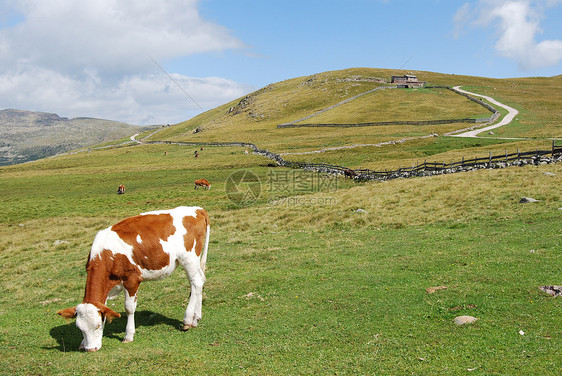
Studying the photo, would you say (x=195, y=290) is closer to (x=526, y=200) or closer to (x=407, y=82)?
(x=526, y=200)

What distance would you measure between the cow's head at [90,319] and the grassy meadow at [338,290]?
40 cm

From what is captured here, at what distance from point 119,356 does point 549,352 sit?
9.58 meters

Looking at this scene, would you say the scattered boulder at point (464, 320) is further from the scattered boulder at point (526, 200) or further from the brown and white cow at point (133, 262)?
the scattered boulder at point (526, 200)

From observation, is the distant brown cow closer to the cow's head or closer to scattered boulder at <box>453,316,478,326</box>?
scattered boulder at <box>453,316,478,326</box>

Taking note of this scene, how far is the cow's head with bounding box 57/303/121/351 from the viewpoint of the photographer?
29.3 feet

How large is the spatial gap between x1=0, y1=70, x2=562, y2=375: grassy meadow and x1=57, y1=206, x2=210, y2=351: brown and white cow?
771mm

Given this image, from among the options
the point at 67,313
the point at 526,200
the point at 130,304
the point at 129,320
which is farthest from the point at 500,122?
the point at 67,313

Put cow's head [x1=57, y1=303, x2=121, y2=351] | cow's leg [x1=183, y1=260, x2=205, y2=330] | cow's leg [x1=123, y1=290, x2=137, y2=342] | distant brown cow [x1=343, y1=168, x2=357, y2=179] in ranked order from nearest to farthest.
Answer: cow's head [x1=57, y1=303, x2=121, y2=351], cow's leg [x1=123, y1=290, x2=137, y2=342], cow's leg [x1=183, y1=260, x2=205, y2=330], distant brown cow [x1=343, y1=168, x2=357, y2=179]

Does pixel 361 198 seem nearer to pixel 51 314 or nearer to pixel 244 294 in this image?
pixel 244 294

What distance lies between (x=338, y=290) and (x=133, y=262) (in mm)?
6758

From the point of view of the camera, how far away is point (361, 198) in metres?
31.0

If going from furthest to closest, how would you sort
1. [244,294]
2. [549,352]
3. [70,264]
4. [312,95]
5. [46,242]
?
[312,95] → [46,242] → [70,264] → [244,294] → [549,352]

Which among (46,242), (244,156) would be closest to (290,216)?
(46,242)

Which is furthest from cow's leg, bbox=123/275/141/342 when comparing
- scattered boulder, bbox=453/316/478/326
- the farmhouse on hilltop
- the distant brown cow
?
the farmhouse on hilltop
